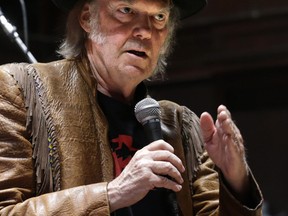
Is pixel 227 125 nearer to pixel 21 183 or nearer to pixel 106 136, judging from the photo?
pixel 106 136

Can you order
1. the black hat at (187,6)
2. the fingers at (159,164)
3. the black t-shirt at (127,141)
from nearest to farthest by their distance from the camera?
the fingers at (159,164), the black t-shirt at (127,141), the black hat at (187,6)

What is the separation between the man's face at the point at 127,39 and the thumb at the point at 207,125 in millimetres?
258

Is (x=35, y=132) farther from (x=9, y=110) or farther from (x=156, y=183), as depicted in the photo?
(x=156, y=183)

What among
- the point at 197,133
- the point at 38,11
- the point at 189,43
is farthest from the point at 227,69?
the point at 197,133

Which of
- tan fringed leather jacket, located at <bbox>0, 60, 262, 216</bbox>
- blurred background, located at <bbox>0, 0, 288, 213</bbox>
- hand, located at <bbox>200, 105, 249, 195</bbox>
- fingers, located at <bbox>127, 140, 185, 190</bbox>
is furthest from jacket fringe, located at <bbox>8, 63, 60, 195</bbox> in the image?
blurred background, located at <bbox>0, 0, 288, 213</bbox>

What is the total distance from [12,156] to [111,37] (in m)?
0.47

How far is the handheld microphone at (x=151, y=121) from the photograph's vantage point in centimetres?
192

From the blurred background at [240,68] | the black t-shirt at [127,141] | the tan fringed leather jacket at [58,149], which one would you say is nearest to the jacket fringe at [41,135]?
the tan fringed leather jacket at [58,149]

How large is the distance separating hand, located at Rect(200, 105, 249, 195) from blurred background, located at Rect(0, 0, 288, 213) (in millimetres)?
2675

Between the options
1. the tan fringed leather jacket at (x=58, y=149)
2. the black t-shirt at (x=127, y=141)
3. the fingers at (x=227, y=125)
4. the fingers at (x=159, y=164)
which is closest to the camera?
the fingers at (x=159, y=164)

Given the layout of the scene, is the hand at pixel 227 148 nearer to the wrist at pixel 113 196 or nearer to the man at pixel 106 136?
the man at pixel 106 136

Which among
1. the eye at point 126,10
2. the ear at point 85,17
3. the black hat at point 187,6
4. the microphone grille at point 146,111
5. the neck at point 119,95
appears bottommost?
the microphone grille at point 146,111

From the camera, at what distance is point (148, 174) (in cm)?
184

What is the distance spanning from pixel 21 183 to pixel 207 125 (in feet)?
1.77
